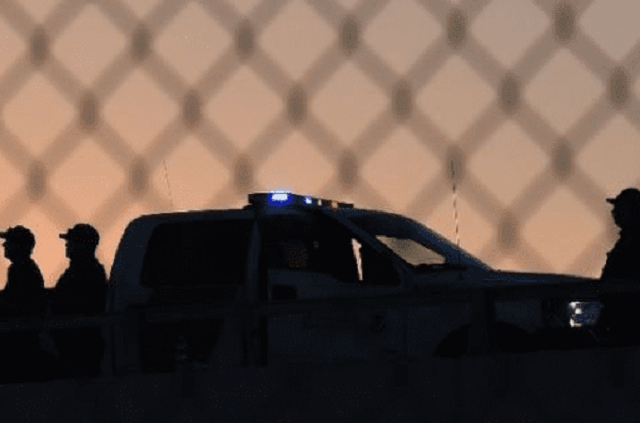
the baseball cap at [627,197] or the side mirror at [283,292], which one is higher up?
the baseball cap at [627,197]

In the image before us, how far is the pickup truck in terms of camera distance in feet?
18.7

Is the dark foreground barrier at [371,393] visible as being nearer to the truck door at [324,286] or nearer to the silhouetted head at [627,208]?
the truck door at [324,286]

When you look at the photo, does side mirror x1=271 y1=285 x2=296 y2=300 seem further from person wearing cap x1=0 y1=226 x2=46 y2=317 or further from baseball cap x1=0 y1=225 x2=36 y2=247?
baseball cap x1=0 y1=225 x2=36 y2=247

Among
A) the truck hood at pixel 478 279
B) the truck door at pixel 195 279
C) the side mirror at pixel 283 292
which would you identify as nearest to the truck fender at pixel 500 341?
the truck hood at pixel 478 279

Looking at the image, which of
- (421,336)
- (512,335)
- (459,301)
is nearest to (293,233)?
(421,336)

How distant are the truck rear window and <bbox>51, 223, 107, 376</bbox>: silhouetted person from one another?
1.22ft

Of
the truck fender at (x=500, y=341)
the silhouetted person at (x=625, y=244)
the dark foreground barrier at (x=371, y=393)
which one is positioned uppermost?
the silhouetted person at (x=625, y=244)

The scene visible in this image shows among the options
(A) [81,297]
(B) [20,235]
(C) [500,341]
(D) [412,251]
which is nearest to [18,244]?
(B) [20,235]

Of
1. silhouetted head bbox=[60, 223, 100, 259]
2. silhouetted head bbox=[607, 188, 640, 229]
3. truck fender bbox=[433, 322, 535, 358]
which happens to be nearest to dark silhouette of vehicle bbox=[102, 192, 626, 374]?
truck fender bbox=[433, 322, 535, 358]

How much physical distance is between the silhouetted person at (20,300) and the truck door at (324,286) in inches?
60.5

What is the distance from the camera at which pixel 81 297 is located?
20.6 feet

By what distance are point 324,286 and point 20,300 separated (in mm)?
2027

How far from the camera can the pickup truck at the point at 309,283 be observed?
5707mm

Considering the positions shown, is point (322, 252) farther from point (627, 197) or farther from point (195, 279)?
point (627, 197)
